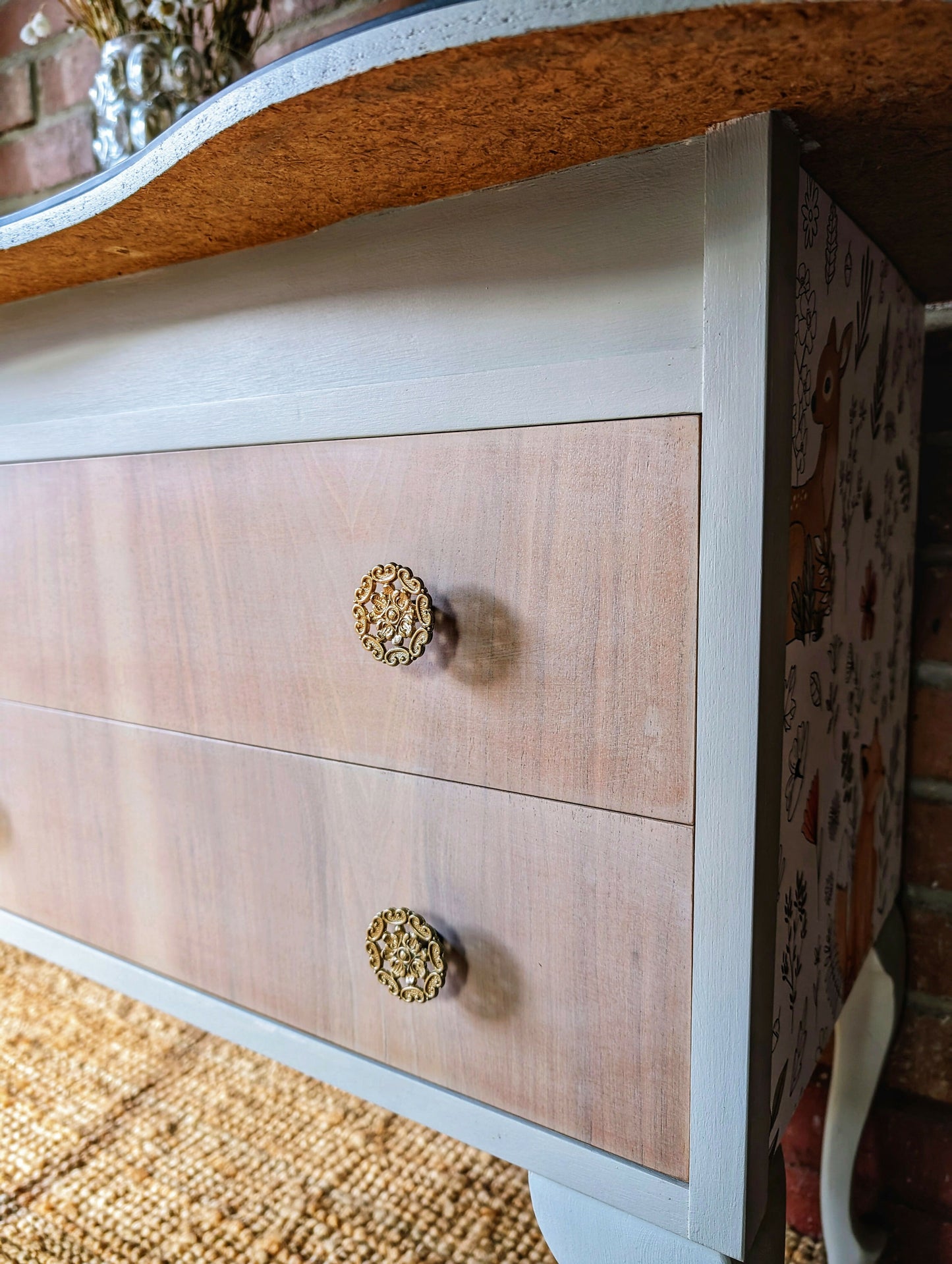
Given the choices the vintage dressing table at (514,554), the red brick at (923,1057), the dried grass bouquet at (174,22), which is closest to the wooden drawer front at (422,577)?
the vintage dressing table at (514,554)

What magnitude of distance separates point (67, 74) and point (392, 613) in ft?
4.12

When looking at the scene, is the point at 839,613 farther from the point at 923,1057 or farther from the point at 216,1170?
the point at 216,1170

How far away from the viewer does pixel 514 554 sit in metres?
0.46

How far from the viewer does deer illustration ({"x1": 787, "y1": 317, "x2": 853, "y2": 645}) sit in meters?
0.45

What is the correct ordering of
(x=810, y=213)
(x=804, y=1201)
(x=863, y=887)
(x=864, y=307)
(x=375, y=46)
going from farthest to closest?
1. (x=804, y=1201)
2. (x=863, y=887)
3. (x=864, y=307)
4. (x=810, y=213)
5. (x=375, y=46)

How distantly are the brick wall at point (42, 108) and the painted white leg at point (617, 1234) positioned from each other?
1.40 m

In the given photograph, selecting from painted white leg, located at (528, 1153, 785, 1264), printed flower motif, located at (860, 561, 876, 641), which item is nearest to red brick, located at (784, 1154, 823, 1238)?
painted white leg, located at (528, 1153, 785, 1264)

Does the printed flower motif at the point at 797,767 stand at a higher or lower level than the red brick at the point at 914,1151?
higher

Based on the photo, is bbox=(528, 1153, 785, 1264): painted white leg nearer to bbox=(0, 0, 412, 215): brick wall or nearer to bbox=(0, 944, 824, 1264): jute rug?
bbox=(0, 944, 824, 1264): jute rug

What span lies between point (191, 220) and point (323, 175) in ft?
0.33

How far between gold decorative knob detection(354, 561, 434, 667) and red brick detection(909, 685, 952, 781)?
531mm

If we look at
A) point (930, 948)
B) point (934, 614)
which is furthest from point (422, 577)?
point (930, 948)

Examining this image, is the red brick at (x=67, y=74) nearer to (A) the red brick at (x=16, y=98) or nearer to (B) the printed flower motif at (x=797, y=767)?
(A) the red brick at (x=16, y=98)

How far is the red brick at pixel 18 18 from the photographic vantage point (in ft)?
4.17
